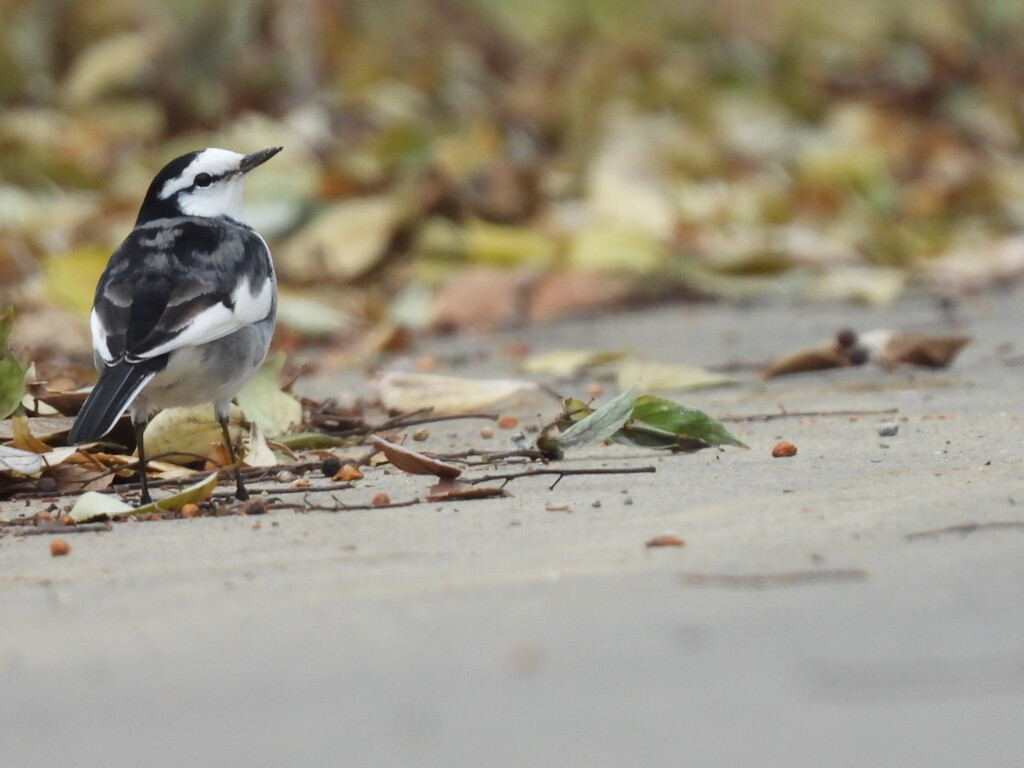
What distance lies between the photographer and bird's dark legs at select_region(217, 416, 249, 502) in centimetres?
333

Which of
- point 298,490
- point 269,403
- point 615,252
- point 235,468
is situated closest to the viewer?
point 298,490

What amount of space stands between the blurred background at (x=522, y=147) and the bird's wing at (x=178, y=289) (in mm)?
1075

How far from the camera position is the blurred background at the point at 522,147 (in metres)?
7.23

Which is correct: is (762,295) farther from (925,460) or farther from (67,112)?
(67,112)

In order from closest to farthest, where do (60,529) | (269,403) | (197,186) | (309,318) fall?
(60,529)
(269,403)
(197,186)
(309,318)

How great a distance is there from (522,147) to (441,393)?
6.74 meters

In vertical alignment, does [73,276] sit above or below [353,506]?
above

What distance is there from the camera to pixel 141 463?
346 cm

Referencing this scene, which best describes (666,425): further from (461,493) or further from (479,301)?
(479,301)

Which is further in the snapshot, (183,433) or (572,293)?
(572,293)

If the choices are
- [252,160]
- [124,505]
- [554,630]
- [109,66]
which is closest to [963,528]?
[554,630]

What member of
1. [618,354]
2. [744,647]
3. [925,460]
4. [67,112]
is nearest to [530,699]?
[744,647]

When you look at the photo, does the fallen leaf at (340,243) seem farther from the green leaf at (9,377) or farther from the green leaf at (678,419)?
the green leaf at (678,419)

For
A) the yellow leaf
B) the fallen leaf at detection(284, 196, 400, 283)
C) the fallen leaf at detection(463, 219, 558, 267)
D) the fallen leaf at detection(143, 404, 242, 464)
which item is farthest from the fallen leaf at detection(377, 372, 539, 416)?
the fallen leaf at detection(284, 196, 400, 283)
